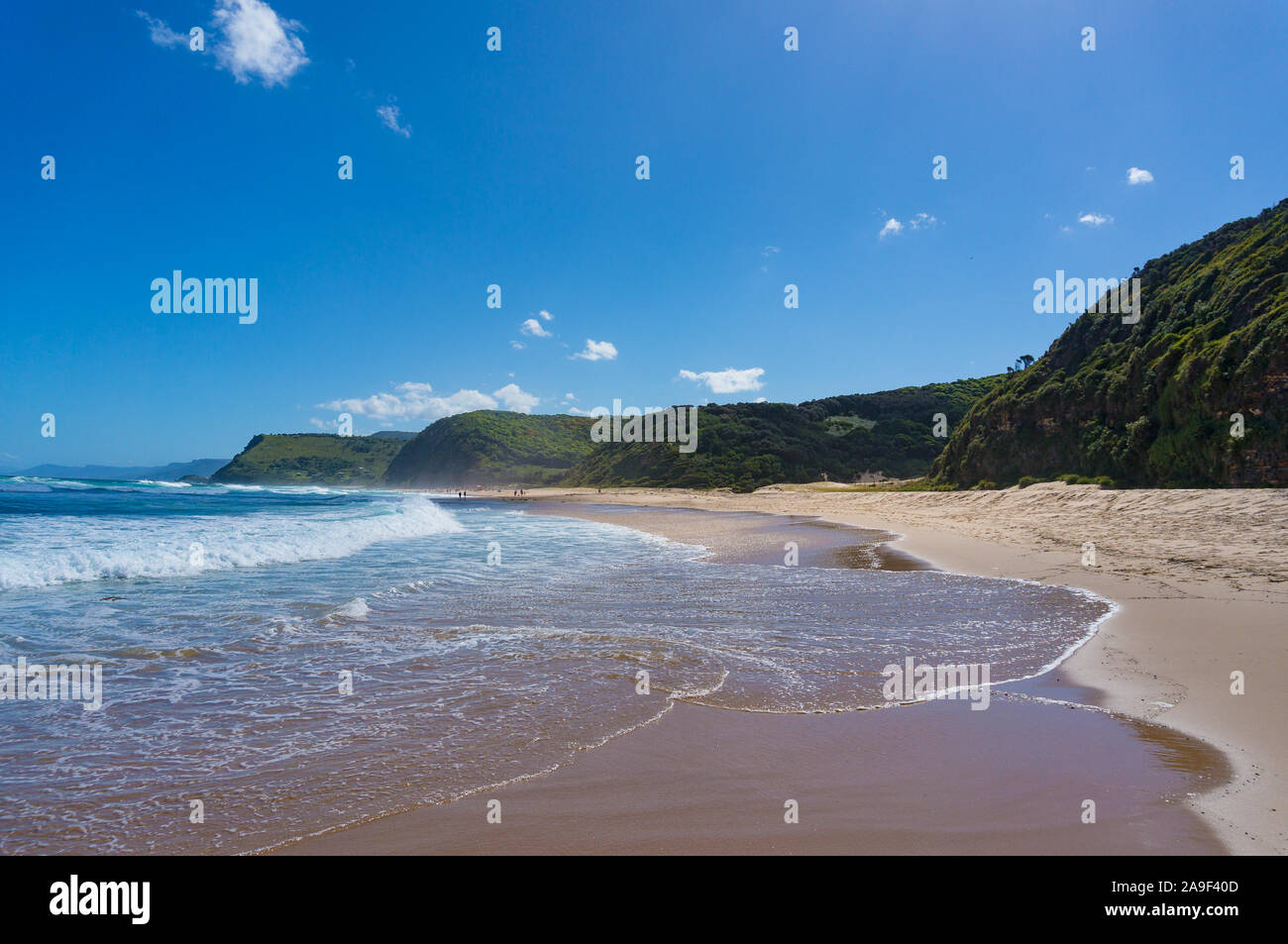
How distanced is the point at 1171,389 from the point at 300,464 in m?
196

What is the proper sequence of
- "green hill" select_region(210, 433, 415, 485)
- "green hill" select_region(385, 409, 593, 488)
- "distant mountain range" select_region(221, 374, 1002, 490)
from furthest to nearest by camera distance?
"green hill" select_region(210, 433, 415, 485)
"green hill" select_region(385, 409, 593, 488)
"distant mountain range" select_region(221, 374, 1002, 490)

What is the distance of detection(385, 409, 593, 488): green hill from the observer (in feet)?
452

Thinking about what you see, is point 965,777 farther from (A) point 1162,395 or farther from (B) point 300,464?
(B) point 300,464

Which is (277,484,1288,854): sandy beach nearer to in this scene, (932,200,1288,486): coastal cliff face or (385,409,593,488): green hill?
(932,200,1288,486): coastal cliff face

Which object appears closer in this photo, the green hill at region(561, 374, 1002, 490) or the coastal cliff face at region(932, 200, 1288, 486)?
the coastal cliff face at region(932, 200, 1288, 486)

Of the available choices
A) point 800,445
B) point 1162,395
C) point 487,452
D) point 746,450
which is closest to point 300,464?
point 487,452

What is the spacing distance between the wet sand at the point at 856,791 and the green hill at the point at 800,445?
69.8 m

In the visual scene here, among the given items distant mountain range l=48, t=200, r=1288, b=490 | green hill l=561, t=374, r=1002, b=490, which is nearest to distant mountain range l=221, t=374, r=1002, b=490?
green hill l=561, t=374, r=1002, b=490

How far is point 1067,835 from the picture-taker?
3480 mm

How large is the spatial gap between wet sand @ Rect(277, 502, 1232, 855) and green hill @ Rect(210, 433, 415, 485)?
177 metres

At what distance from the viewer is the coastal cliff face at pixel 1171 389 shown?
68.1 ft
